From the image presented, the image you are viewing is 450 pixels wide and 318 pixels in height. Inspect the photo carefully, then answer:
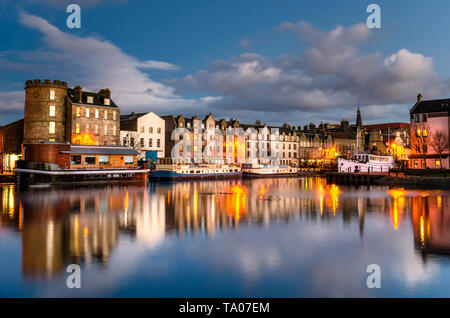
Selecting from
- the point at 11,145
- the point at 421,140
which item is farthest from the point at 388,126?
the point at 11,145

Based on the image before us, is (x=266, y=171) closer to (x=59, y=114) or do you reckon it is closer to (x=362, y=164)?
(x=362, y=164)

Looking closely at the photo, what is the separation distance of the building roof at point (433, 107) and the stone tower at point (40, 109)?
60.8 meters

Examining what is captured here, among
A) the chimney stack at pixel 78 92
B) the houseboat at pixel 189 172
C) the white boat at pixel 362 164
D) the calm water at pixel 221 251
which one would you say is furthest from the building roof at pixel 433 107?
the chimney stack at pixel 78 92

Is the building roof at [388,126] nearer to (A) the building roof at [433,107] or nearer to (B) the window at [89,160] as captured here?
(A) the building roof at [433,107]

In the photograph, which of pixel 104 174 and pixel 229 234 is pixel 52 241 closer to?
pixel 229 234

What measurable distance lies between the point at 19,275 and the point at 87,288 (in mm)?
2699

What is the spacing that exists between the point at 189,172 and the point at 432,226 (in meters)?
49.0

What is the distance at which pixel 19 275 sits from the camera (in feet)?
35.7

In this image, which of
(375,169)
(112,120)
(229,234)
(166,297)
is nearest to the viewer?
(166,297)

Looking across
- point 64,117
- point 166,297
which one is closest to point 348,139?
point 64,117

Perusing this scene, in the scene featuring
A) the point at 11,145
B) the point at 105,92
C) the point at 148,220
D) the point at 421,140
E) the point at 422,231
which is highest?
the point at 105,92

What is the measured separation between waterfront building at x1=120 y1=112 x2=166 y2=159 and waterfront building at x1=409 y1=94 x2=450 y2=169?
47329 millimetres

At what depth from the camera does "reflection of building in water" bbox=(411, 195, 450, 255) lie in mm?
14758

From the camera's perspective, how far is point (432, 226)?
1920 cm
